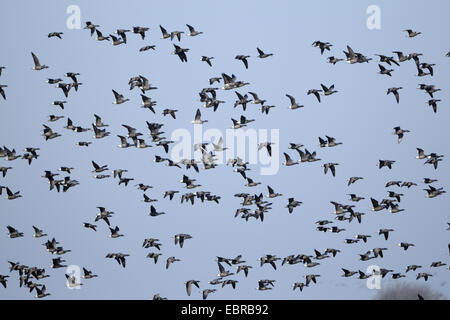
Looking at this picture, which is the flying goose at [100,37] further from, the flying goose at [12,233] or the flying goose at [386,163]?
the flying goose at [386,163]

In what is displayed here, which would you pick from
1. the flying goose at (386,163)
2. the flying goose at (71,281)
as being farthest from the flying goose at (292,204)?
the flying goose at (71,281)

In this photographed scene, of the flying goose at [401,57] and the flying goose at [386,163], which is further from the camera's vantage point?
the flying goose at [386,163]

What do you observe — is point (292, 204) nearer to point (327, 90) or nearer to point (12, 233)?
point (327, 90)

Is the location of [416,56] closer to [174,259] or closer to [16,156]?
[174,259]

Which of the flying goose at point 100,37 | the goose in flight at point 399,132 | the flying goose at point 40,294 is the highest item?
the flying goose at point 100,37

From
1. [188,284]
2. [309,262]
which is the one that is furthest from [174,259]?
[309,262]

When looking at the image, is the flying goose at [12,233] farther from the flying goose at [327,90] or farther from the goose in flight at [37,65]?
the flying goose at [327,90]

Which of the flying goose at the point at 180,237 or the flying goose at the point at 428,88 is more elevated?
the flying goose at the point at 428,88

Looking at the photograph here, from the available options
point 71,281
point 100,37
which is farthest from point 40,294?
point 100,37
